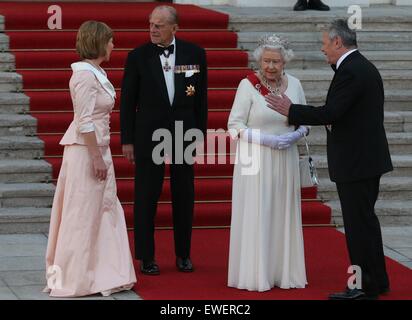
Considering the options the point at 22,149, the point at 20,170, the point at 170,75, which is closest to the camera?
the point at 170,75

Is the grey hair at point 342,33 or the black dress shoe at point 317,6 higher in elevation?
the black dress shoe at point 317,6

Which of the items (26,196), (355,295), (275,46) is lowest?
(355,295)

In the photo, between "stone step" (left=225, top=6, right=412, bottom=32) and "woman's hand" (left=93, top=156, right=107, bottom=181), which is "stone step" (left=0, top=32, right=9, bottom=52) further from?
"woman's hand" (left=93, top=156, right=107, bottom=181)

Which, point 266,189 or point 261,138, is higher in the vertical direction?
point 261,138

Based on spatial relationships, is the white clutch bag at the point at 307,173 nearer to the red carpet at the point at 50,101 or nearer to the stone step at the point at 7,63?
the red carpet at the point at 50,101

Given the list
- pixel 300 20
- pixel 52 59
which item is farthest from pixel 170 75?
pixel 300 20

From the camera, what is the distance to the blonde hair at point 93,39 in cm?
843

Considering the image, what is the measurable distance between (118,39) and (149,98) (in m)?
3.62

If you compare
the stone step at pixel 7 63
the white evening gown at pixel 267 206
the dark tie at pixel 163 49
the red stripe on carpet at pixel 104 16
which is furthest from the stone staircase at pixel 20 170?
the white evening gown at pixel 267 206

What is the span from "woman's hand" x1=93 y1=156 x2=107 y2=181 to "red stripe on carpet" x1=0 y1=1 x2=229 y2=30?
4757 millimetres

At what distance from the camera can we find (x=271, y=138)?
28.9ft

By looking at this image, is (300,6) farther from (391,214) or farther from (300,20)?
(391,214)

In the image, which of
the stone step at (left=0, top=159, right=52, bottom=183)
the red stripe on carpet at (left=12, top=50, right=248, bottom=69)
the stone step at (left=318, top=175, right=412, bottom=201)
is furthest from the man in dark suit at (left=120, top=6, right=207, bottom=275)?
the red stripe on carpet at (left=12, top=50, right=248, bottom=69)
